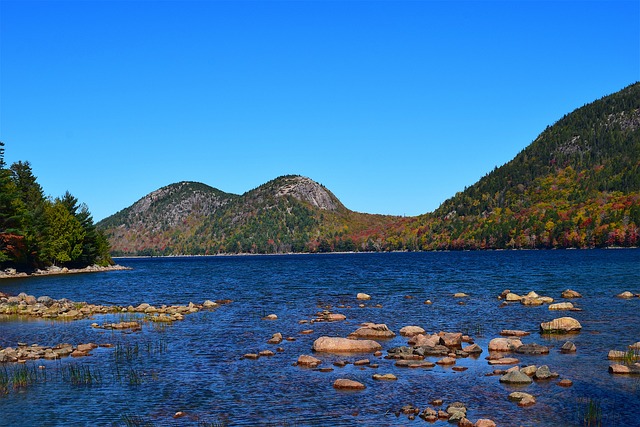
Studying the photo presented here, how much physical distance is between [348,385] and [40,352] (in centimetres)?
2035

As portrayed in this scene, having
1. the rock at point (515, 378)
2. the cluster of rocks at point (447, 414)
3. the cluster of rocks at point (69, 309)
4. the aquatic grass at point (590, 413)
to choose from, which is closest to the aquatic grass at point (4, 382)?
the cluster of rocks at point (447, 414)

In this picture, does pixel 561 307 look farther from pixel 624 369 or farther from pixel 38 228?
pixel 38 228

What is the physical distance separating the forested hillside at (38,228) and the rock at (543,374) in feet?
329

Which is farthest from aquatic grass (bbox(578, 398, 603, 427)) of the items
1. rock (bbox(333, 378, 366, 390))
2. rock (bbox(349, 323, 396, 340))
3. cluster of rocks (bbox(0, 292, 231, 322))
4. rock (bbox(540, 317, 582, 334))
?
cluster of rocks (bbox(0, 292, 231, 322))

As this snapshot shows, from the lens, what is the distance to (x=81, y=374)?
3059 cm

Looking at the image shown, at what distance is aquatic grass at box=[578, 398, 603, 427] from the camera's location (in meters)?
22.1

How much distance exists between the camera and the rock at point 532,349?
35000 millimetres

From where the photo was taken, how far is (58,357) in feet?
115

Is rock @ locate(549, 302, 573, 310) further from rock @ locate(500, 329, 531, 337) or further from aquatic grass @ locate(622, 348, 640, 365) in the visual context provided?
aquatic grass @ locate(622, 348, 640, 365)

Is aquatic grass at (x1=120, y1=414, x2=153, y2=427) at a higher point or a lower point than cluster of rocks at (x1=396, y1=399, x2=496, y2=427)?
higher

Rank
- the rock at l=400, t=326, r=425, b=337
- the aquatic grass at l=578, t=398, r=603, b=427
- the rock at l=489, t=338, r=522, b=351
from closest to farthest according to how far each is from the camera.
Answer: the aquatic grass at l=578, t=398, r=603, b=427 < the rock at l=489, t=338, r=522, b=351 < the rock at l=400, t=326, r=425, b=337

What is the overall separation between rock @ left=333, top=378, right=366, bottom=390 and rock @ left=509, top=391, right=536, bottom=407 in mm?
6762

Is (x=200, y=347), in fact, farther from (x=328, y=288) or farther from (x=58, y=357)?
(x=328, y=288)

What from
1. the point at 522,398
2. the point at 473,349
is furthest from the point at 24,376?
the point at 473,349
